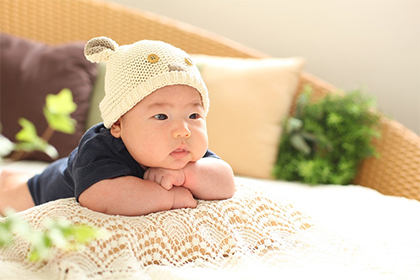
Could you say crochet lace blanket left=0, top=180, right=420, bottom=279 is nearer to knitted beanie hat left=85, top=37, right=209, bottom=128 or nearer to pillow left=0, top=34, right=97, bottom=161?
knitted beanie hat left=85, top=37, right=209, bottom=128

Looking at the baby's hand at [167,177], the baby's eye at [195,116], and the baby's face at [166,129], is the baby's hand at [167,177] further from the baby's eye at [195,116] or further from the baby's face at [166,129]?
the baby's eye at [195,116]

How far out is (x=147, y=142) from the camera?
109cm

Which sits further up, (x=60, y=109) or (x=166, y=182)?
(x=60, y=109)

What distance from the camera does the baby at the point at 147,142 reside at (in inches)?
41.6

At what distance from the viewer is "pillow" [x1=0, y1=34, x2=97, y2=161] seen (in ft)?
6.38

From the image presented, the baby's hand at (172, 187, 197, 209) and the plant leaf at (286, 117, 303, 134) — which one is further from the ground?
the baby's hand at (172, 187, 197, 209)

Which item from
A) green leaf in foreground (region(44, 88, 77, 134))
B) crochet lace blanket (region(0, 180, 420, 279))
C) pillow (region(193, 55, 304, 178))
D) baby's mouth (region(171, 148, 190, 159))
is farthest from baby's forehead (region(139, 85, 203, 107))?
pillow (region(193, 55, 304, 178))

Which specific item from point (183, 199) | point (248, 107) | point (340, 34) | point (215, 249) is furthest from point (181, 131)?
point (340, 34)

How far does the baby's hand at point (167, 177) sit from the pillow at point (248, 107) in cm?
83

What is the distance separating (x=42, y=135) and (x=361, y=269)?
127 centimetres

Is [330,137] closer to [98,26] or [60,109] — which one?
[98,26]

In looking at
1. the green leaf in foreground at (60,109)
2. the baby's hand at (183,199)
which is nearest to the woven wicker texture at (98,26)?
the baby's hand at (183,199)

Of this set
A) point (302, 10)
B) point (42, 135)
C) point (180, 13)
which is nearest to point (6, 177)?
point (42, 135)

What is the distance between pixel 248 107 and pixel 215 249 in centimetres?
105
